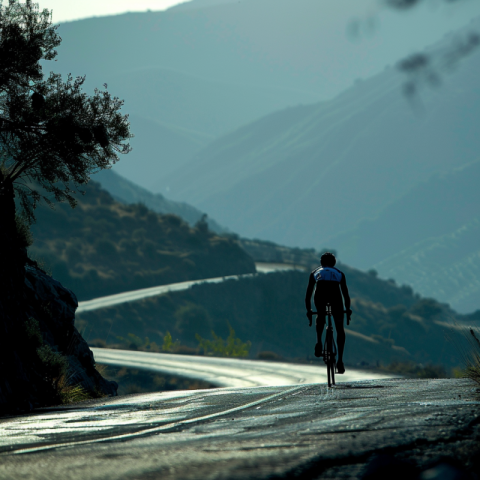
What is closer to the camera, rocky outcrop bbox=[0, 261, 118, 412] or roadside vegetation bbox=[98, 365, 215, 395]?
rocky outcrop bbox=[0, 261, 118, 412]

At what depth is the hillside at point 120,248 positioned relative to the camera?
83562 mm

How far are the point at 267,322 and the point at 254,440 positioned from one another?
84174mm

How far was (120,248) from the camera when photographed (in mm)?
90938

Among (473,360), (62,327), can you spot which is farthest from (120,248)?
(473,360)

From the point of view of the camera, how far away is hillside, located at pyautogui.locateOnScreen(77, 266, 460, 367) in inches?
2739

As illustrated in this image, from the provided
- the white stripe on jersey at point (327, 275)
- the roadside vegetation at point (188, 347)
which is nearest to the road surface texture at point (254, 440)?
the white stripe on jersey at point (327, 275)

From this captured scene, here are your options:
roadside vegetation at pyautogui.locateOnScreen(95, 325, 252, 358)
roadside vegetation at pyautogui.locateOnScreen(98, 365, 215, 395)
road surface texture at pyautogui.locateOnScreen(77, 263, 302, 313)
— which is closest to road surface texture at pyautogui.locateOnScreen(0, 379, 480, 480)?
roadside vegetation at pyautogui.locateOnScreen(98, 365, 215, 395)

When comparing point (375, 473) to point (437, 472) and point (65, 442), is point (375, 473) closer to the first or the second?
point (437, 472)

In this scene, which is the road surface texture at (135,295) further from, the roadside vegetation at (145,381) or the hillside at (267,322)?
the roadside vegetation at (145,381)

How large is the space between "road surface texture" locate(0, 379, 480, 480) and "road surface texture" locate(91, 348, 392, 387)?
22.0 metres

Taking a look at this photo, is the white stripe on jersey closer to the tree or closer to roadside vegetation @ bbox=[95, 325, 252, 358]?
the tree

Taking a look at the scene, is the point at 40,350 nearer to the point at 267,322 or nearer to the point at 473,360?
the point at 473,360

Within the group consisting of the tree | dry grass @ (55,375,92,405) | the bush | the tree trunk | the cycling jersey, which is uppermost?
the tree

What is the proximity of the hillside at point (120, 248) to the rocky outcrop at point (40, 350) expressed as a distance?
209ft
